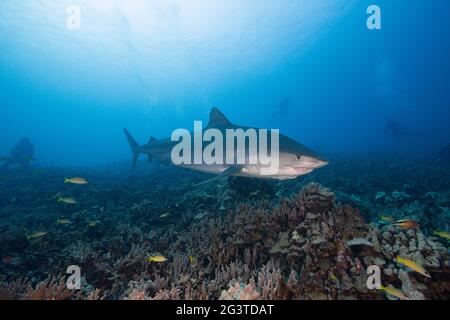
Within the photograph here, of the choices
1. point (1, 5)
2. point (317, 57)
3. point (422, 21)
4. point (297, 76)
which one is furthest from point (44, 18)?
point (422, 21)

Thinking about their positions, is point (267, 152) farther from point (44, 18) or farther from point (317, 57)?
point (317, 57)

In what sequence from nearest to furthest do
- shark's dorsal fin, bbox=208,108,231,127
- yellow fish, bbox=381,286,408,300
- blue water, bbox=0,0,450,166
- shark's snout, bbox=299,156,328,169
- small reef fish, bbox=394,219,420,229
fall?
yellow fish, bbox=381,286,408,300, small reef fish, bbox=394,219,420,229, shark's snout, bbox=299,156,328,169, shark's dorsal fin, bbox=208,108,231,127, blue water, bbox=0,0,450,166

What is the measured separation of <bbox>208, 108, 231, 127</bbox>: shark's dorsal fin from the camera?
753 cm

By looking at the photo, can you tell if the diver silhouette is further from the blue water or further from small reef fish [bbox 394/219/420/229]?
small reef fish [bbox 394/219/420/229]

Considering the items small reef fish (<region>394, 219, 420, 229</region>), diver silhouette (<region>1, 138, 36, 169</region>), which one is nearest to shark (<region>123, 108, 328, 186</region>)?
small reef fish (<region>394, 219, 420, 229</region>)

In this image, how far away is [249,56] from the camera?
292 ft

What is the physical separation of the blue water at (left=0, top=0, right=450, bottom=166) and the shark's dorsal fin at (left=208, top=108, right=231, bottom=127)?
23.4 metres

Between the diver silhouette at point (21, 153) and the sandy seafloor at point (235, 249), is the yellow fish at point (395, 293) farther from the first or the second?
the diver silhouette at point (21, 153)

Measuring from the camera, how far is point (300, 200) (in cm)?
565

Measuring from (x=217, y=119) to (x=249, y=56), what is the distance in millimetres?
89240

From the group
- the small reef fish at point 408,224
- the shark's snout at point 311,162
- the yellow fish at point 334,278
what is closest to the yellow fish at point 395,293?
the yellow fish at point 334,278

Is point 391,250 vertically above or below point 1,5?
below

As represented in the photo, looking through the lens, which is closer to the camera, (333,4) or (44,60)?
(333,4)

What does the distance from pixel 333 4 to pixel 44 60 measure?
10722 centimetres
